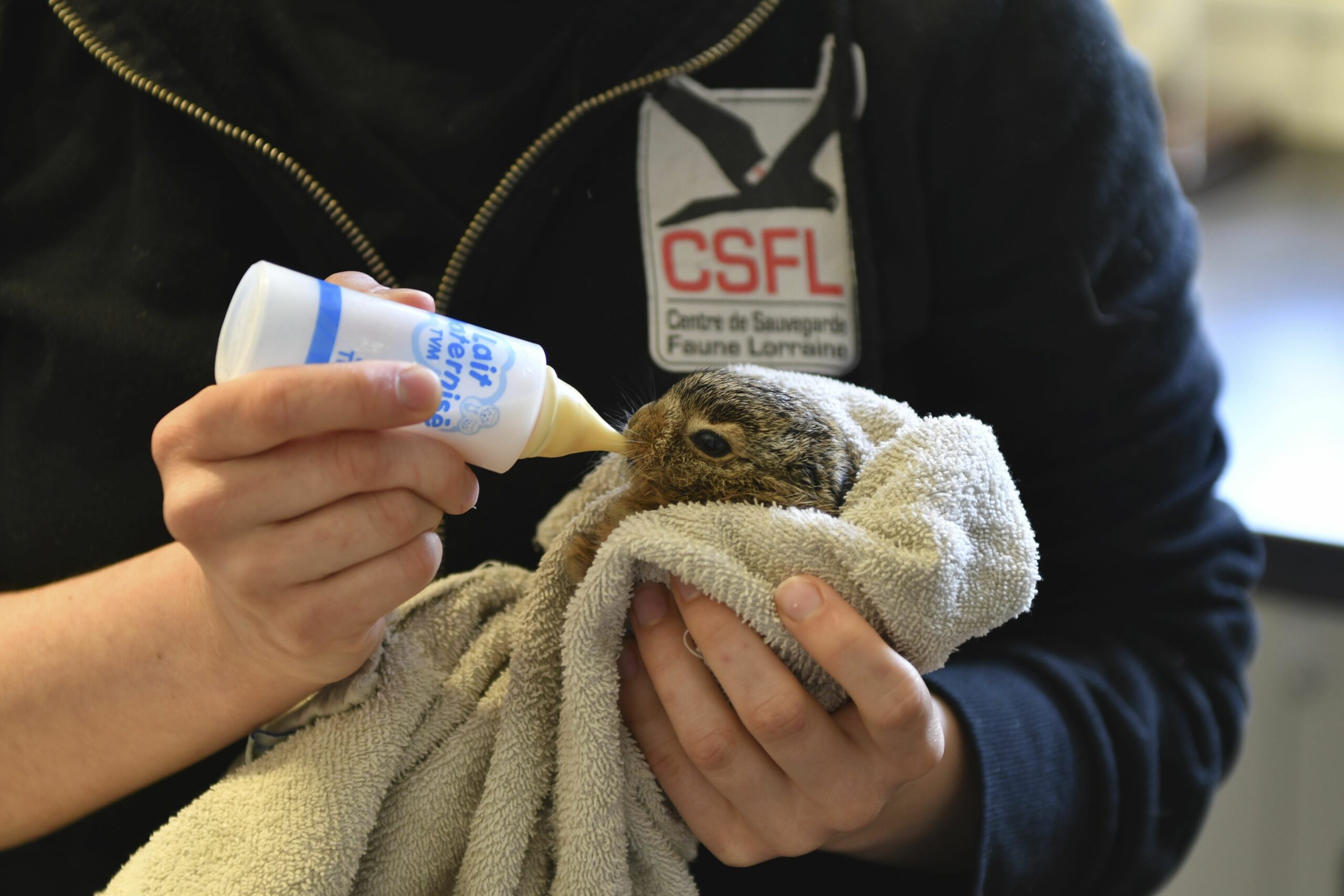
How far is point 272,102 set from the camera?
0.87 meters

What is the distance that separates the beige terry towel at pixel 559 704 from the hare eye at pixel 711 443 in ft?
0.22

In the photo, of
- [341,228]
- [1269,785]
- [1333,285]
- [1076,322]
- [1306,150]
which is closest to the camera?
[341,228]

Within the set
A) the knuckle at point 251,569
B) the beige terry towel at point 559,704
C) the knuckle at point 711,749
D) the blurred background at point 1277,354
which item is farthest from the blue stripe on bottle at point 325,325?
the blurred background at point 1277,354

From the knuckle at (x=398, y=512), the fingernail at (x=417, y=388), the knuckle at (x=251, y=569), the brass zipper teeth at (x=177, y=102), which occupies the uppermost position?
the brass zipper teeth at (x=177, y=102)

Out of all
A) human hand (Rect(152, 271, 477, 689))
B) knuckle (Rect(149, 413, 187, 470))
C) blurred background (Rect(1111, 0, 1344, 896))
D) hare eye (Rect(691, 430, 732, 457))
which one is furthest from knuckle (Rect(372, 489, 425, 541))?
blurred background (Rect(1111, 0, 1344, 896))

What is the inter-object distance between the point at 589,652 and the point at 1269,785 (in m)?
1.69

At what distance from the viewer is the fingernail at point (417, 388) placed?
57 cm

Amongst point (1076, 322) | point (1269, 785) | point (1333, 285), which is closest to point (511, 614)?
point (1076, 322)

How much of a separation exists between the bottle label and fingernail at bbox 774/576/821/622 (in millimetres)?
211

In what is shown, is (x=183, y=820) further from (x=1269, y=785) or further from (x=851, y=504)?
(x=1269, y=785)

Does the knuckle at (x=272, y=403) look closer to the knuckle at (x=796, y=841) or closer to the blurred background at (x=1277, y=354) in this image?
the knuckle at (x=796, y=841)

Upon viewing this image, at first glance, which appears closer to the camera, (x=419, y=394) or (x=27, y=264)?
(x=419, y=394)

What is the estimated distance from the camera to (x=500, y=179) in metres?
0.90

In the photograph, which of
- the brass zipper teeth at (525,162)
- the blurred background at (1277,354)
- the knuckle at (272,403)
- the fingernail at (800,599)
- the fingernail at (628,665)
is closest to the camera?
the knuckle at (272,403)
